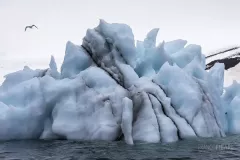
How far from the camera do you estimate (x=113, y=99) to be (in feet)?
40.9

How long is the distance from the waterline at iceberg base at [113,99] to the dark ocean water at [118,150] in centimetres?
81

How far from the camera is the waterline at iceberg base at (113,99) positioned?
11969 millimetres

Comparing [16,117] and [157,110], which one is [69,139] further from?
[157,110]

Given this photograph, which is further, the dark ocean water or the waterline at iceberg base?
the waterline at iceberg base

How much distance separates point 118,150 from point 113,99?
3.01m

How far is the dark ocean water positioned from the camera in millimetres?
8953

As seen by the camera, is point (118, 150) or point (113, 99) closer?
point (118, 150)

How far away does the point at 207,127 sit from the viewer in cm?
1277

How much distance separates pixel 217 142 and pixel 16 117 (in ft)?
24.6

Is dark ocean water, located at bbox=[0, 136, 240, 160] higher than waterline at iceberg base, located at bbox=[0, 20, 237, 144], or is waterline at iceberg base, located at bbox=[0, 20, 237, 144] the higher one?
waterline at iceberg base, located at bbox=[0, 20, 237, 144]

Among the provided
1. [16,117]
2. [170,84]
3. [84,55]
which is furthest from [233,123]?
[16,117]

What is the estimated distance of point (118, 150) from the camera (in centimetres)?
980

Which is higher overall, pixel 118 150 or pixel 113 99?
pixel 113 99

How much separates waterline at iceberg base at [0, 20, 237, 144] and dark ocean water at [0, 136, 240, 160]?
81 cm
